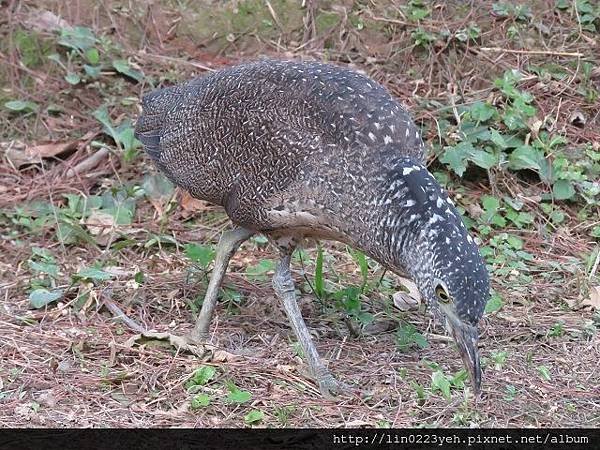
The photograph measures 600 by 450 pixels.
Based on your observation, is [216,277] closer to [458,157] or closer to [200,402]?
[200,402]

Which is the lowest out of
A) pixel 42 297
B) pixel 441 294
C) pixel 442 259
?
pixel 42 297

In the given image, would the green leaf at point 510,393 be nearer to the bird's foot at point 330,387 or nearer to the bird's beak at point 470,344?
the bird's beak at point 470,344

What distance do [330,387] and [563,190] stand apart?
2861 mm

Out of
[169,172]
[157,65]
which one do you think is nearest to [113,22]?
[157,65]

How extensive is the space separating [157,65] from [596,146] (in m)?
3.46

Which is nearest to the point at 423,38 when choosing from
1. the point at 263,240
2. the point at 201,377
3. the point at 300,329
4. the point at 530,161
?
the point at 530,161

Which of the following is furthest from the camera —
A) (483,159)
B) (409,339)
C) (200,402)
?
(483,159)

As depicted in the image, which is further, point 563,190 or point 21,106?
point 21,106

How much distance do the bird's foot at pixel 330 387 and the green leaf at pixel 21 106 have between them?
12.6 ft

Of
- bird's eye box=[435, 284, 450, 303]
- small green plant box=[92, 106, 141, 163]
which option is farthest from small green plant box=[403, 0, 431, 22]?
bird's eye box=[435, 284, 450, 303]

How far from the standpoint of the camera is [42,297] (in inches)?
254

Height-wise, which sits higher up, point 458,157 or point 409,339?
point 458,157

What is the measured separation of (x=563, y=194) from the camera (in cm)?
761

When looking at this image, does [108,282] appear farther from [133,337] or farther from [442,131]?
[442,131]
